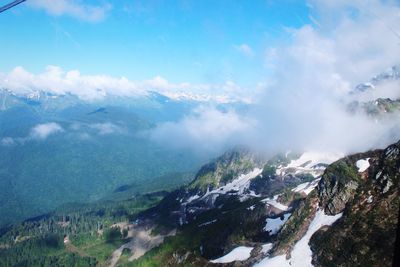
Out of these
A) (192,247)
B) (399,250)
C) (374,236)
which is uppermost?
(399,250)

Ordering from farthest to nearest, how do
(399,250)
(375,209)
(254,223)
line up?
1. (254,223)
2. (375,209)
3. (399,250)

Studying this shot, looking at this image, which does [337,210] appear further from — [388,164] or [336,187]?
[388,164]

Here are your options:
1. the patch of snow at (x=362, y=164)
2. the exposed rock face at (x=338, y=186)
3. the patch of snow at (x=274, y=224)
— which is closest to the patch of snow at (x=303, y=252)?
the exposed rock face at (x=338, y=186)

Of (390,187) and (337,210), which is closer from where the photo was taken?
(390,187)

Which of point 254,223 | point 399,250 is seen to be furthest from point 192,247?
point 399,250

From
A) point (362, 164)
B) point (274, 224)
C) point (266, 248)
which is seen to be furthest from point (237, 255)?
point (362, 164)

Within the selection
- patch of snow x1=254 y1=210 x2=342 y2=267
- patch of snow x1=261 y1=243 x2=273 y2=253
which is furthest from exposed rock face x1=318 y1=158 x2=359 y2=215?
patch of snow x1=261 y1=243 x2=273 y2=253

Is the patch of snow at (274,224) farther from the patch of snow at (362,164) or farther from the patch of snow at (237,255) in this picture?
the patch of snow at (362,164)

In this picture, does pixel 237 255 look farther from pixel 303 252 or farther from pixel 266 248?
pixel 303 252
